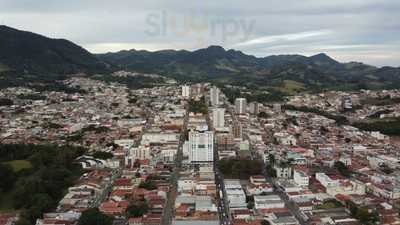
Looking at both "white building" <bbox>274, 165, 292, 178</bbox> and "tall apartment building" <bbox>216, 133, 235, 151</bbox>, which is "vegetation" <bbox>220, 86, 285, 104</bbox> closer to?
"tall apartment building" <bbox>216, 133, 235, 151</bbox>

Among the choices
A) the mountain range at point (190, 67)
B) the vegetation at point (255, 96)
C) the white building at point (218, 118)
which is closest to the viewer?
the white building at point (218, 118)

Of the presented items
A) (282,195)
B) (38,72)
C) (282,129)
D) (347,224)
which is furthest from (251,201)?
(38,72)

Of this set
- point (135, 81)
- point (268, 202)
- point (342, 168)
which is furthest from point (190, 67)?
point (268, 202)

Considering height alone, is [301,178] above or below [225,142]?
below

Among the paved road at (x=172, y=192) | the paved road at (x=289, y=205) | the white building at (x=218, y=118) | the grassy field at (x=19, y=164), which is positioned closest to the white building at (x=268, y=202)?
the paved road at (x=289, y=205)

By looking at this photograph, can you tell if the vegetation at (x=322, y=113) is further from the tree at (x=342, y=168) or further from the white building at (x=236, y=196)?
the white building at (x=236, y=196)

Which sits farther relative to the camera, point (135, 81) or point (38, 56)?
point (38, 56)

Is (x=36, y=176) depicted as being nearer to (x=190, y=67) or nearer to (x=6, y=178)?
(x=6, y=178)
